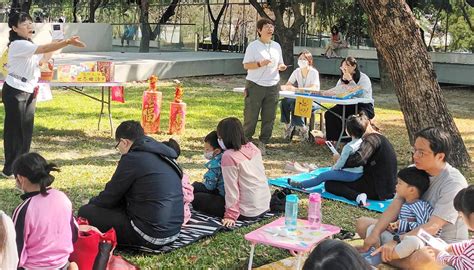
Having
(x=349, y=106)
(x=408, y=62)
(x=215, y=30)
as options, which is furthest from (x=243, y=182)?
(x=215, y=30)

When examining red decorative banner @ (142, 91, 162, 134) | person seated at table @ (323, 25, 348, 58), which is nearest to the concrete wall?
person seated at table @ (323, 25, 348, 58)

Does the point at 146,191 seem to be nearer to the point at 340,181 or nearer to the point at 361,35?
the point at 340,181

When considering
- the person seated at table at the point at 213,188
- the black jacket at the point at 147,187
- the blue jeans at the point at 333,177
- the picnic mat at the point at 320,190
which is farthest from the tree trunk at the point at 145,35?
the black jacket at the point at 147,187

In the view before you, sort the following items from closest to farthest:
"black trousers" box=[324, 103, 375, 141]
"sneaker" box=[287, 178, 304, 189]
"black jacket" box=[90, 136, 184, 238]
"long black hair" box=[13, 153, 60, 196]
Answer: "long black hair" box=[13, 153, 60, 196], "black jacket" box=[90, 136, 184, 238], "sneaker" box=[287, 178, 304, 189], "black trousers" box=[324, 103, 375, 141]

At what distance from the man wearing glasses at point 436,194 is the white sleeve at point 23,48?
3483 millimetres

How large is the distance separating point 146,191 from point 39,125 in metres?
5.63

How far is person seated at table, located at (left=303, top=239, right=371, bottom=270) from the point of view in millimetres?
1723

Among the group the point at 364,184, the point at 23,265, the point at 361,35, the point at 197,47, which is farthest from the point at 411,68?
the point at 197,47

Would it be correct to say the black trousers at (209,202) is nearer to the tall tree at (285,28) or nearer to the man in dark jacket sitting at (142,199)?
the man in dark jacket sitting at (142,199)

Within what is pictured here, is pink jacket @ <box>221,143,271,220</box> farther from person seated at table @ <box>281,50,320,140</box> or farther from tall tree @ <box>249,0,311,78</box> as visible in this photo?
tall tree @ <box>249,0,311,78</box>

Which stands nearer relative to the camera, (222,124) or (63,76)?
(222,124)

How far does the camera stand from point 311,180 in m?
6.30

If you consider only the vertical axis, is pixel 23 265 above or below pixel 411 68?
below

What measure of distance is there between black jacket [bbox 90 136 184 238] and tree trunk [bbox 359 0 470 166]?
11.8 feet
